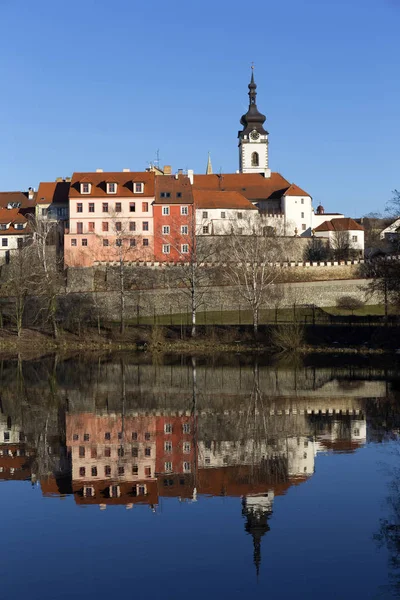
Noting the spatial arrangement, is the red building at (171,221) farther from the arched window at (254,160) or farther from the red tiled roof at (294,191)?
the arched window at (254,160)

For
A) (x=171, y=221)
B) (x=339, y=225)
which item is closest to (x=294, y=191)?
(x=339, y=225)

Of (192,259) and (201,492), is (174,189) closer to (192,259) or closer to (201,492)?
(192,259)

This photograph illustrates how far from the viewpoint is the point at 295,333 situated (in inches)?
1865

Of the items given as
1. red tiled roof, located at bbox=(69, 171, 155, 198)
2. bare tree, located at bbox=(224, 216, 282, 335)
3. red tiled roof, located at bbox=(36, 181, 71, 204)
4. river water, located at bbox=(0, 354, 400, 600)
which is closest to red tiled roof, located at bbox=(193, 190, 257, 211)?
bare tree, located at bbox=(224, 216, 282, 335)

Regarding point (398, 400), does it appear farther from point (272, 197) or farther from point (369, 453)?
point (272, 197)

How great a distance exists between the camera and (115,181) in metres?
70.2

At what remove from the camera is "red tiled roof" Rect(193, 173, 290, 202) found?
273 ft

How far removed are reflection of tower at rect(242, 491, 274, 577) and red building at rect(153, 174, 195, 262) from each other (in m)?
52.6

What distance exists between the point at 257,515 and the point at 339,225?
66.2m

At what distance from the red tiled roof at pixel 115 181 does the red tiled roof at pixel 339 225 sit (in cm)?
1771

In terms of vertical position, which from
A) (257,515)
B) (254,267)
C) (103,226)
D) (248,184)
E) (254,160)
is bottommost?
(257,515)

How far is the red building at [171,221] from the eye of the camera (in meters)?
69.3

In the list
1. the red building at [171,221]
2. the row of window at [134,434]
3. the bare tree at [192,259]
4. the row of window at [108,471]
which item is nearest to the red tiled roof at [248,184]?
the bare tree at [192,259]

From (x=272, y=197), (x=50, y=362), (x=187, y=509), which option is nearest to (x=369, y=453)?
(x=187, y=509)
